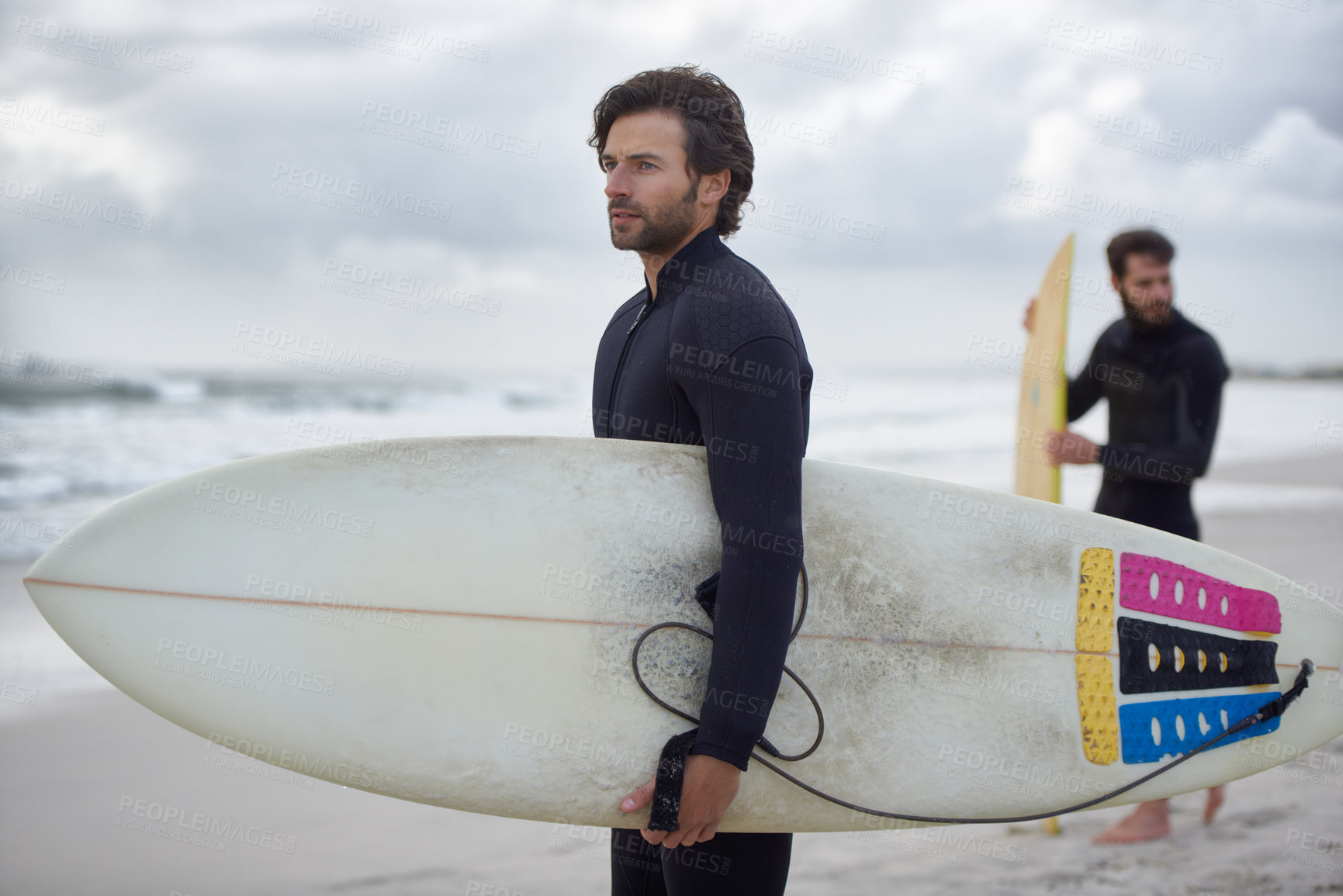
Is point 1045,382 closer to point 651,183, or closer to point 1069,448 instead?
point 1069,448

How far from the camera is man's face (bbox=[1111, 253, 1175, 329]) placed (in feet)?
8.70

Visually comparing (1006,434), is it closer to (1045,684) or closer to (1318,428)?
(1318,428)

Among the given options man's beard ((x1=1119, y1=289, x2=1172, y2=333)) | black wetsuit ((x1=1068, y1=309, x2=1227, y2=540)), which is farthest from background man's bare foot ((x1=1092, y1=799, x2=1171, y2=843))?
man's beard ((x1=1119, y1=289, x2=1172, y2=333))

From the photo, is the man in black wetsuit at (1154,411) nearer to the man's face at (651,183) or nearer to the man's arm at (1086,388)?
the man's arm at (1086,388)

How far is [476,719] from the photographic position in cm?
148

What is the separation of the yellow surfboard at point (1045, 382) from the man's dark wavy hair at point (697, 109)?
5.95ft

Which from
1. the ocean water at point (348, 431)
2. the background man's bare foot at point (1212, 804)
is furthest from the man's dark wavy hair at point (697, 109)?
the ocean water at point (348, 431)

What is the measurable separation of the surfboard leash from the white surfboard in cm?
2

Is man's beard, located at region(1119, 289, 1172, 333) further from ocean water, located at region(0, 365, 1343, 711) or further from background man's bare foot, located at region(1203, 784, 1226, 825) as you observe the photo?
ocean water, located at region(0, 365, 1343, 711)

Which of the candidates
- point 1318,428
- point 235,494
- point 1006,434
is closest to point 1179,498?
point 235,494

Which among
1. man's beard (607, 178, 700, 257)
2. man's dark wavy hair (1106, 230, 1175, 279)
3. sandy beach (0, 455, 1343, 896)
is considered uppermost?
man's dark wavy hair (1106, 230, 1175, 279)

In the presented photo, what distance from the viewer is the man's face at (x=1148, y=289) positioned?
2.65 metres

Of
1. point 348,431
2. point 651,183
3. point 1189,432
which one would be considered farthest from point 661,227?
point 348,431

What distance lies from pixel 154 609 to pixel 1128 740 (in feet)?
5.94
